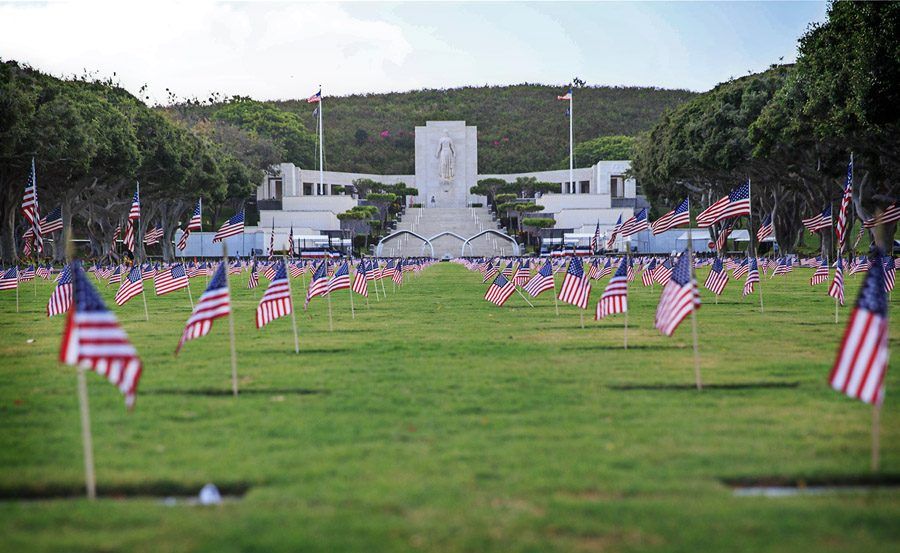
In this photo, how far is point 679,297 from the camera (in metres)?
14.0

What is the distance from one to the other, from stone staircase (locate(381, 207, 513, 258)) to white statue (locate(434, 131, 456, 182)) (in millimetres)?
7261

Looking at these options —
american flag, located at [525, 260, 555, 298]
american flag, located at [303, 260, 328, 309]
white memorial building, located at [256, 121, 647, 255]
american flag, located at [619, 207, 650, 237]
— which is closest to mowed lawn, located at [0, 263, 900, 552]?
american flag, located at [303, 260, 328, 309]

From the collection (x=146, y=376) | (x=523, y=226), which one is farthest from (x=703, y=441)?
(x=523, y=226)

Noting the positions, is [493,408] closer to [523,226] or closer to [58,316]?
[58,316]

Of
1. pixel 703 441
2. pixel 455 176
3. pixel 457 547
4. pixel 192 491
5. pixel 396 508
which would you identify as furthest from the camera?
pixel 455 176

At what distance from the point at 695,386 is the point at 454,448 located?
16.4ft

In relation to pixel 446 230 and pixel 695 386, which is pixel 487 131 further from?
pixel 695 386

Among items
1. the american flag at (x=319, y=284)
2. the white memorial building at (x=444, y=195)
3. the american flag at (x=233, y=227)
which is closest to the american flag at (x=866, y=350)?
the american flag at (x=319, y=284)

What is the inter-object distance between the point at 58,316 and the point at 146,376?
13.5 m

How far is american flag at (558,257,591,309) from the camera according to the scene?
21.9m

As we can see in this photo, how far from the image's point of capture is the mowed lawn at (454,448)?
6.95 metres

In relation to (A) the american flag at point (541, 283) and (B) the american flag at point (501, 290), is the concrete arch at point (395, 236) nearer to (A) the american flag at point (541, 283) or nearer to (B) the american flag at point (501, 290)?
(B) the american flag at point (501, 290)

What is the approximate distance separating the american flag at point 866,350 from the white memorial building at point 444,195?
3512 inches

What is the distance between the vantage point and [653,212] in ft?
382
